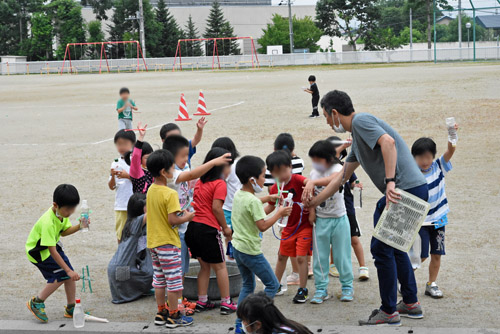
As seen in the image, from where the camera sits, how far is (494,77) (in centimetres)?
2900

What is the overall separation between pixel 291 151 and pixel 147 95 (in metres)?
24.9

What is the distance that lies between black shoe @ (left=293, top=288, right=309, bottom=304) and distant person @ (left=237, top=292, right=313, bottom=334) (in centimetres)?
216

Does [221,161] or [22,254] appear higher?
[221,161]

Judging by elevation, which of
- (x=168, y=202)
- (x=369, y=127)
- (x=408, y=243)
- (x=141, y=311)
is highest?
(x=369, y=127)

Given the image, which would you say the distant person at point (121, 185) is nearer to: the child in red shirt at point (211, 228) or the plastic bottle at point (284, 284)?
the child in red shirt at point (211, 228)

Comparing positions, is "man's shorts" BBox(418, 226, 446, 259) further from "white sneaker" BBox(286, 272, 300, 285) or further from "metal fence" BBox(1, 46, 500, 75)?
"metal fence" BBox(1, 46, 500, 75)

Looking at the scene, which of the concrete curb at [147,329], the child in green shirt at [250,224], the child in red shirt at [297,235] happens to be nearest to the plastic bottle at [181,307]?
the concrete curb at [147,329]

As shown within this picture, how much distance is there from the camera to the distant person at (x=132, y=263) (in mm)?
5879

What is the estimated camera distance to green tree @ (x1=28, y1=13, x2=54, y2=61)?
235ft

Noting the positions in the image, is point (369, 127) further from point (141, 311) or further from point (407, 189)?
point (141, 311)

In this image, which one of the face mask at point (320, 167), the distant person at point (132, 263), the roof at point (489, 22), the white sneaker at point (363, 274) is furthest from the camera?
the roof at point (489, 22)

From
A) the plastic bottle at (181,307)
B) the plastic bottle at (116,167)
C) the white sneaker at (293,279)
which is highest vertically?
the plastic bottle at (116,167)

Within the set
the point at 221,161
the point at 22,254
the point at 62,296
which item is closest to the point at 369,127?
the point at 221,161

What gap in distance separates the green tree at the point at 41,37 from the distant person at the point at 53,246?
71.3 meters
